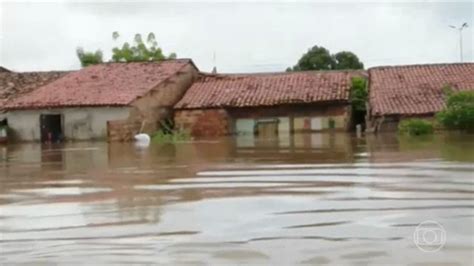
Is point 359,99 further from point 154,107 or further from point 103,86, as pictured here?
point 103,86

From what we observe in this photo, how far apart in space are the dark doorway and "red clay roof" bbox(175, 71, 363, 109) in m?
5.92

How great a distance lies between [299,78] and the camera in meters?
37.5

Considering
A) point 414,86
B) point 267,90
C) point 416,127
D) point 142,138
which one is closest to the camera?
point 416,127

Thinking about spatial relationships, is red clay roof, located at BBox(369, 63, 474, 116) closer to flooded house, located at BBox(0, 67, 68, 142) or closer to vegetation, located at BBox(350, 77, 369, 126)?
vegetation, located at BBox(350, 77, 369, 126)

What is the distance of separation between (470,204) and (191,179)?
506cm

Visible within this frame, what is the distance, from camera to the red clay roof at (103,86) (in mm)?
34438

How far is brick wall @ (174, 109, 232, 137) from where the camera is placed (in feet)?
114

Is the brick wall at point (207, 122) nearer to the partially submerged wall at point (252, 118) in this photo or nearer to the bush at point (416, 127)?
the partially submerged wall at point (252, 118)

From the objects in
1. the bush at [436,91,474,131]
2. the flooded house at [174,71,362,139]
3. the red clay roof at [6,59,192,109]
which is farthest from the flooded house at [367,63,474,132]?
the red clay roof at [6,59,192,109]

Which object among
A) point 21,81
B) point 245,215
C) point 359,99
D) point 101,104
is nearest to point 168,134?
point 101,104

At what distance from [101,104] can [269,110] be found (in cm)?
802

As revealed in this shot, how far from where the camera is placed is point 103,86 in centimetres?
3619

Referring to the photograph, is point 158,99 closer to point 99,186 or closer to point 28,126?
point 28,126

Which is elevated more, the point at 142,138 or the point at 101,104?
the point at 101,104
